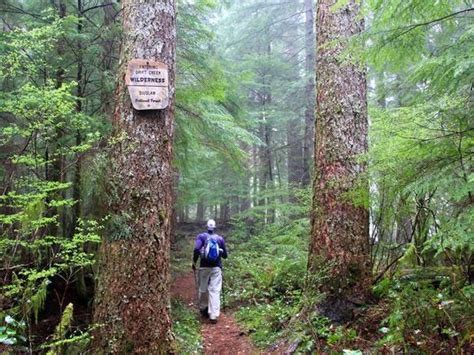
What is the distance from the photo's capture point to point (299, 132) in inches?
763

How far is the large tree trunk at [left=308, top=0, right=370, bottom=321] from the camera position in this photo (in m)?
4.98

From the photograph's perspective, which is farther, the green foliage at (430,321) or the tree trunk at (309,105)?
the tree trunk at (309,105)

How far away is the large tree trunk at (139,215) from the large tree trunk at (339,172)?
1968 mm

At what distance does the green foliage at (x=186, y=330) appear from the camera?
5.60 meters

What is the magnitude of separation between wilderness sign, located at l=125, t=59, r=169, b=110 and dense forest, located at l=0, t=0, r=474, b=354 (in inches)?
1.1

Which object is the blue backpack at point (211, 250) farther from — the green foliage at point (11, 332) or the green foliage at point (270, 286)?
the green foliage at point (11, 332)

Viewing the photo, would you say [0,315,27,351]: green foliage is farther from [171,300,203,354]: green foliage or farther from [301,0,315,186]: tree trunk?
[301,0,315,186]: tree trunk

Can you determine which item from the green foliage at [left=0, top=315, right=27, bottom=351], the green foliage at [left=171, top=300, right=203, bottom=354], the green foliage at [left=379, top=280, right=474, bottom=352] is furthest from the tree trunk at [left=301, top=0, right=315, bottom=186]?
the green foliage at [left=0, top=315, right=27, bottom=351]

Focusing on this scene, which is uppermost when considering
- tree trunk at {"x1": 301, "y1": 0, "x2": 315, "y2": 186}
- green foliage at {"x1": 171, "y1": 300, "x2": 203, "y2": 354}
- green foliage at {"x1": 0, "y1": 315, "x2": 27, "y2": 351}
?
tree trunk at {"x1": 301, "y1": 0, "x2": 315, "y2": 186}

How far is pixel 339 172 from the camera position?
5211mm

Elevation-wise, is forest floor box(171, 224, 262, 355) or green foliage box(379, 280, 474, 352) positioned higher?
green foliage box(379, 280, 474, 352)

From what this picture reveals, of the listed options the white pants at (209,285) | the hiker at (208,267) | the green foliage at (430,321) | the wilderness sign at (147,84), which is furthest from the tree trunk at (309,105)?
the green foliage at (430,321)

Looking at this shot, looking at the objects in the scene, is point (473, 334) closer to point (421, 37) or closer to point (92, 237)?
point (421, 37)

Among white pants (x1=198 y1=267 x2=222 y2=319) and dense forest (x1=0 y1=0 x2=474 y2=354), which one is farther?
white pants (x1=198 y1=267 x2=222 y2=319)
